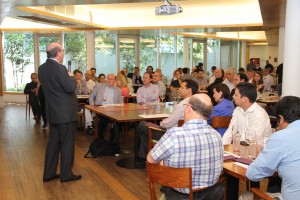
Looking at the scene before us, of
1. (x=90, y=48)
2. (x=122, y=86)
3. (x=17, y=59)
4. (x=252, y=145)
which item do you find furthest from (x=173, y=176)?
(x=17, y=59)

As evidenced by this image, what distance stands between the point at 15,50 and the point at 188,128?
523 inches

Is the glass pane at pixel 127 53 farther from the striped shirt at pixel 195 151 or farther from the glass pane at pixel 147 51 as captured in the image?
the striped shirt at pixel 195 151

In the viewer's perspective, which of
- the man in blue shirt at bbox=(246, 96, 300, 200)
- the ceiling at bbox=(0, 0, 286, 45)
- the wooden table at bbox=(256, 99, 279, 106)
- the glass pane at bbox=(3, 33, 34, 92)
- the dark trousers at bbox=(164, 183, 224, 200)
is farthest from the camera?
the glass pane at bbox=(3, 33, 34, 92)

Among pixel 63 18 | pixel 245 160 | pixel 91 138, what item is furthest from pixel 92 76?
pixel 245 160

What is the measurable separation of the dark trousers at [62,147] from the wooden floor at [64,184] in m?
0.17

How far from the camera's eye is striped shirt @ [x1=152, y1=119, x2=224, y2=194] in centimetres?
256

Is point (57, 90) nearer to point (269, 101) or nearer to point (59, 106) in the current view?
point (59, 106)

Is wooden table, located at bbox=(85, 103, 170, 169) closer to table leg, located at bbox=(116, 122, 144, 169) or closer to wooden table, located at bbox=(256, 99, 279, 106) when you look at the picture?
table leg, located at bbox=(116, 122, 144, 169)

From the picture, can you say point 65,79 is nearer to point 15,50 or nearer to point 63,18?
point 63,18

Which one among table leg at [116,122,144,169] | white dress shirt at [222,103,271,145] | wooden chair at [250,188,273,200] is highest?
A: white dress shirt at [222,103,271,145]

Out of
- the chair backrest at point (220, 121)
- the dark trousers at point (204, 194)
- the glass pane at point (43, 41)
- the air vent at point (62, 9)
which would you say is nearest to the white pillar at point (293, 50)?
the chair backrest at point (220, 121)

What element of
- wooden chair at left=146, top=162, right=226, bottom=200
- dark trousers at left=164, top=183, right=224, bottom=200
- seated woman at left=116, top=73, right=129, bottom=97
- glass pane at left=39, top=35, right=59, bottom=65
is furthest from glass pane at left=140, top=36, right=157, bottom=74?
wooden chair at left=146, top=162, right=226, bottom=200

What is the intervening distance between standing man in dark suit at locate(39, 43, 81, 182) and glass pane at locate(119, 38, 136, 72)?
1046 centimetres

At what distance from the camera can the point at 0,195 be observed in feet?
14.8
